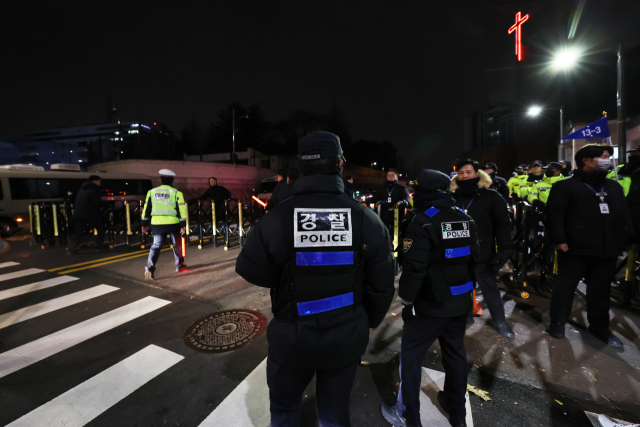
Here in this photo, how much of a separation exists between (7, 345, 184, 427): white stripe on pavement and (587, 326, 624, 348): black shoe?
15.8 feet

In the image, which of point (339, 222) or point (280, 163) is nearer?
point (339, 222)

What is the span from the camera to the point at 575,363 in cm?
283

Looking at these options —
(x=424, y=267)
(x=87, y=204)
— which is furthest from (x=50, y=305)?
(x=424, y=267)

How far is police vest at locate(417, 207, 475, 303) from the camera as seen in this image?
1.99 m

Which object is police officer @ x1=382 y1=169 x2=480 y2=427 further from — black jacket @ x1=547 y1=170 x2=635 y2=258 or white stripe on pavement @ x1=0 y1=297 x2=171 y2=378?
white stripe on pavement @ x1=0 y1=297 x2=171 y2=378

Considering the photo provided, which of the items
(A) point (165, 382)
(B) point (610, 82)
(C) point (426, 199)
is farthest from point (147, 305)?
(B) point (610, 82)

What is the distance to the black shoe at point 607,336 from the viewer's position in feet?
10.2

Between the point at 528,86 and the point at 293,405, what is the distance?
34347 mm

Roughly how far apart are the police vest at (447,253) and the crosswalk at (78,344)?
109 inches

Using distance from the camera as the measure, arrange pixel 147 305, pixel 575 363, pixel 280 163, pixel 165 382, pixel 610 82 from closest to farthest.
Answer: pixel 165 382 → pixel 575 363 → pixel 147 305 → pixel 610 82 → pixel 280 163

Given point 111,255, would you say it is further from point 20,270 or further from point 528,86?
point 528,86

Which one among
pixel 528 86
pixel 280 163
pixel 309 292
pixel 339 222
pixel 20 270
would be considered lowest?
pixel 20 270

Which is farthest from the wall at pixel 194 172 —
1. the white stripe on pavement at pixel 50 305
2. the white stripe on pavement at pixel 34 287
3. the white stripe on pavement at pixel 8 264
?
the white stripe on pavement at pixel 50 305

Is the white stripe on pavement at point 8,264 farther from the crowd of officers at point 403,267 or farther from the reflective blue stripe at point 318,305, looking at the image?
the reflective blue stripe at point 318,305
